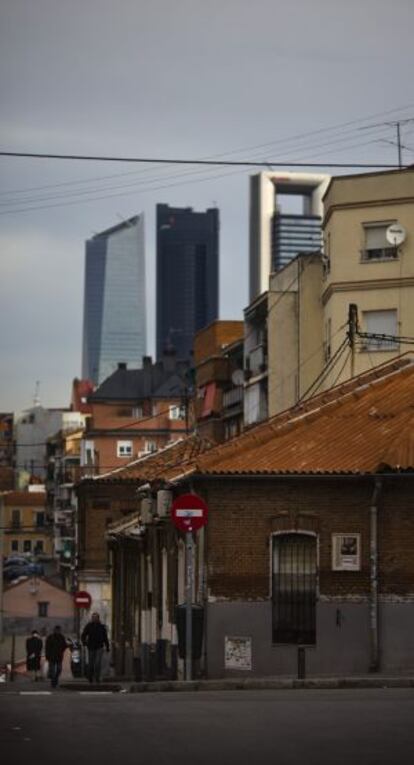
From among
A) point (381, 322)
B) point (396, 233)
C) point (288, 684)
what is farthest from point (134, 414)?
point (288, 684)

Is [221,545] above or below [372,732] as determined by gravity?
above

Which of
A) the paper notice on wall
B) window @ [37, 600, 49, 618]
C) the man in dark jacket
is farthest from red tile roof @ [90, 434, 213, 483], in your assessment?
window @ [37, 600, 49, 618]

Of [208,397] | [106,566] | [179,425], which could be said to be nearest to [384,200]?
[106,566]

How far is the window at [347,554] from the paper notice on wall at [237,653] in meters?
2.13

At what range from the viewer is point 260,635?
113 feet

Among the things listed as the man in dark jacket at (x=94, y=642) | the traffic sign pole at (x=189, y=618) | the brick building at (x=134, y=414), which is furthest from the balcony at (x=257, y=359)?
the brick building at (x=134, y=414)

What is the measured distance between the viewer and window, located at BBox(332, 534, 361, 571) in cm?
3447

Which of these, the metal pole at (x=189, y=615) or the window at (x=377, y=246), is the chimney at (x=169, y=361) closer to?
the window at (x=377, y=246)

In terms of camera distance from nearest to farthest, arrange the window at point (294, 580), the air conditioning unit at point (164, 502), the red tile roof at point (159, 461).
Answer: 1. the window at point (294, 580)
2. the air conditioning unit at point (164, 502)
3. the red tile roof at point (159, 461)

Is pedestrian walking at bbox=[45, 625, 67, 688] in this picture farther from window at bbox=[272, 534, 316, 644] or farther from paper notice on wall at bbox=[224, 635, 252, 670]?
window at bbox=[272, 534, 316, 644]

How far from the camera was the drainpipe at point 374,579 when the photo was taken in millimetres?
34094

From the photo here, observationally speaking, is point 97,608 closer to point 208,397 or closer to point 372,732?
point 208,397

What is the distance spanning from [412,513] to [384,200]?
32539mm

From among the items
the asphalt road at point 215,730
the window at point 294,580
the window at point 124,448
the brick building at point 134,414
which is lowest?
the asphalt road at point 215,730
